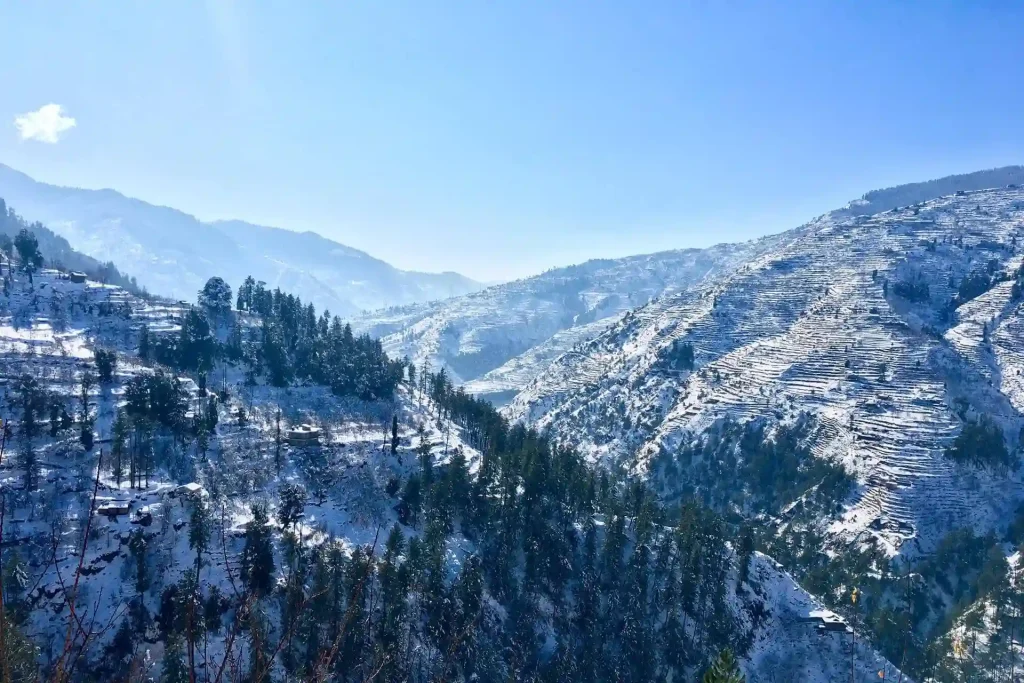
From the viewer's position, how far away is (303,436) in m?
106

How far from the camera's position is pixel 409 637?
69312mm

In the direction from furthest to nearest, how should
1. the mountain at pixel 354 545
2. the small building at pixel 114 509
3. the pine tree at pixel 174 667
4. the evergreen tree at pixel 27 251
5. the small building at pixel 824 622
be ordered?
the evergreen tree at pixel 27 251 → the small building at pixel 824 622 → the small building at pixel 114 509 → the mountain at pixel 354 545 → the pine tree at pixel 174 667

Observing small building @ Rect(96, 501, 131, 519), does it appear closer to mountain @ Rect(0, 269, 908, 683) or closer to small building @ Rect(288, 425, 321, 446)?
mountain @ Rect(0, 269, 908, 683)

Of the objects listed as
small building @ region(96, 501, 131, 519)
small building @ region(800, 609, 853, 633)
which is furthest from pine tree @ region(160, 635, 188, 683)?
small building @ region(800, 609, 853, 633)

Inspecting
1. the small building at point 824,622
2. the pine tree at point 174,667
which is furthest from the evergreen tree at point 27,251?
the small building at point 824,622

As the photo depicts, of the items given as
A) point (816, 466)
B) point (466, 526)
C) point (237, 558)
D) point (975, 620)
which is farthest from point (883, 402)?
point (237, 558)

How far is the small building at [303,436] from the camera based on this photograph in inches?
4139

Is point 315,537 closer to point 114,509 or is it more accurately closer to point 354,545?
point 354,545

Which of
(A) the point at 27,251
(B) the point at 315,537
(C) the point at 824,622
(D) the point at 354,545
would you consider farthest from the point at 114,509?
(A) the point at 27,251

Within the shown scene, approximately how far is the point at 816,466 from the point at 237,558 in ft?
452

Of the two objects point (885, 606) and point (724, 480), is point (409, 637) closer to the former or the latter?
point (885, 606)

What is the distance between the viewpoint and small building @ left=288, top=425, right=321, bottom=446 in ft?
345

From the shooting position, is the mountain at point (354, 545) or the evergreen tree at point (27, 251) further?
the evergreen tree at point (27, 251)

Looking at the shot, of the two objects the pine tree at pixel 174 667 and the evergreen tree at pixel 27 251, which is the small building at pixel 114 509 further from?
the evergreen tree at pixel 27 251
